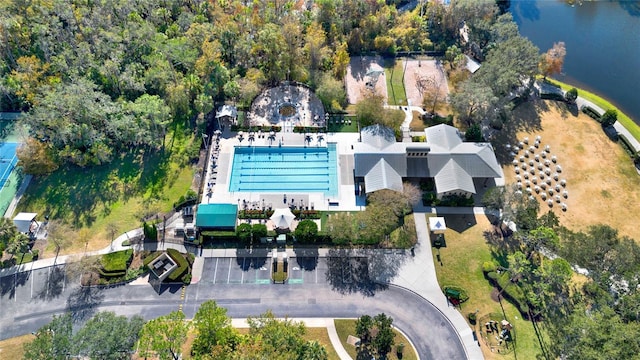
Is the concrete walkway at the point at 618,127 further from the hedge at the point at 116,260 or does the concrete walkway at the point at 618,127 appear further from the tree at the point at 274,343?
the hedge at the point at 116,260

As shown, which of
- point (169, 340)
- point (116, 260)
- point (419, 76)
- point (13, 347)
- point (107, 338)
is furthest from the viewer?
point (419, 76)

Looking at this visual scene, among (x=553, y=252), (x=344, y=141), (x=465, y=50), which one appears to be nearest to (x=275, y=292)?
(x=344, y=141)

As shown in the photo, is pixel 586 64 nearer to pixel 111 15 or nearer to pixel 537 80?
pixel 537 80

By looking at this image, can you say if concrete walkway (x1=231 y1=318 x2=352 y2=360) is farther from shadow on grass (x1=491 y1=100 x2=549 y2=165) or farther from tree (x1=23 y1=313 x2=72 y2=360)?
shadow on grass (x1=491 y1=100 x2=549 y2=165)

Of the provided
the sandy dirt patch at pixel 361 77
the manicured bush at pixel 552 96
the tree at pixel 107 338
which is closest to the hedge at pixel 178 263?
the tree at pixel 107 338

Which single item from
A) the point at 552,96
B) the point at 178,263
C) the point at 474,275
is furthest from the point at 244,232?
the point at 552,96

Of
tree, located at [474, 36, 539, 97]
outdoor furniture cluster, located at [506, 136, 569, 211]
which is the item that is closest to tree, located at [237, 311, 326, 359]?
outdoor furniture cluster, located at [506, 136, 569, 211]

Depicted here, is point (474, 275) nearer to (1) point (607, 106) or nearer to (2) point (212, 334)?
(2) point (212, 334)
